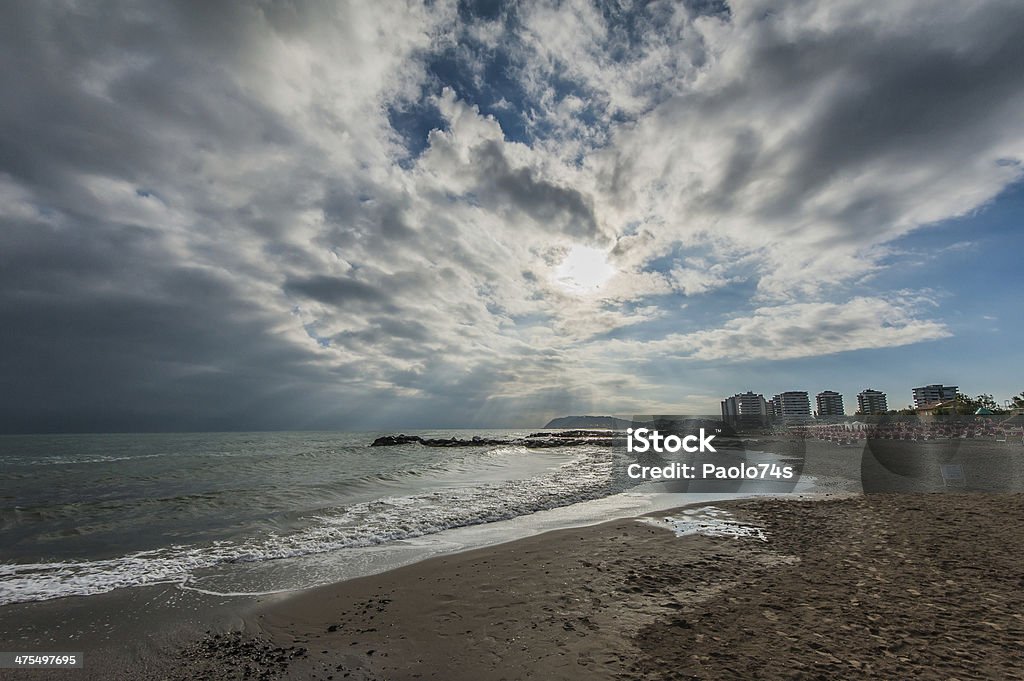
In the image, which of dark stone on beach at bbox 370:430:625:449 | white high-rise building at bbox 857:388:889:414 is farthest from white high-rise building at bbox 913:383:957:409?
dark stone on beach at bbox 370:430:625:449

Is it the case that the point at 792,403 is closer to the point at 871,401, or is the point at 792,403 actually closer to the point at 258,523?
the point at 871,401

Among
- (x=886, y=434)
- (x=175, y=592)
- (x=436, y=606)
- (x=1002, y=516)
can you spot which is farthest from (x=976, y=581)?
(x=886, y=434)

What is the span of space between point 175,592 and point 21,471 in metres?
32.6

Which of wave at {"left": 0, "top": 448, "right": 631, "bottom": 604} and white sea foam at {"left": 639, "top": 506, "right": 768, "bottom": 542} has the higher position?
white sea foam at {"left": 639, "top": 506, "right": 768, "bottom": 542}

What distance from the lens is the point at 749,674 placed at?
3979mm

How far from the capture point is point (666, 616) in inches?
212

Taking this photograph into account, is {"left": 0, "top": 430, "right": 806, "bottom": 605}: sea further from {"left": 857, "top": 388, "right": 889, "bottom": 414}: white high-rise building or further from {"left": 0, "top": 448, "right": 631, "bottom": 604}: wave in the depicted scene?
{"left": 857, "top": 388, "right": 889, "bottom": 414}: white high-rise building

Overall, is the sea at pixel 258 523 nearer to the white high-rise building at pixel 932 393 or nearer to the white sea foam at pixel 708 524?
the white sea foam at pixel 708 524

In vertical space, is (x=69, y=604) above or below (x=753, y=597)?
below

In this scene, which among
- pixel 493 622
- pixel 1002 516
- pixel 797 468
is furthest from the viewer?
pixel 797 468

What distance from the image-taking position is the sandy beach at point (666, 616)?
429cm

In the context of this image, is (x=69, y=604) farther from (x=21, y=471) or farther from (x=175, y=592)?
(x=21, y=471)

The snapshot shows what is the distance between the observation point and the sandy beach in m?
4.29

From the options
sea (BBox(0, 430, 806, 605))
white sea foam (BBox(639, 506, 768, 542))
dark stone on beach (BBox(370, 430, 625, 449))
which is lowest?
dark stone on beach (BBox(370, 430, 625, 449))
